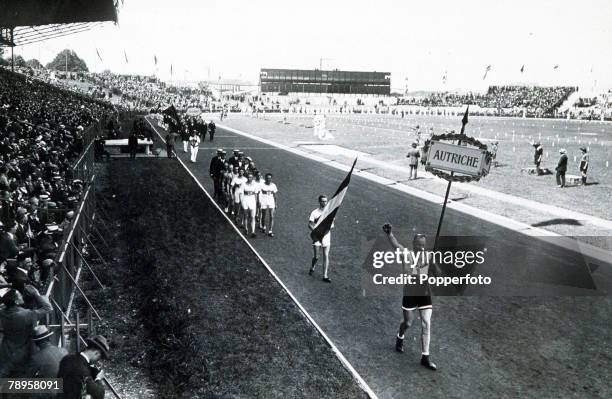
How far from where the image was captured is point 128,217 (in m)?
15.4

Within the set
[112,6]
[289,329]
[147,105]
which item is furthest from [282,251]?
[147,105]

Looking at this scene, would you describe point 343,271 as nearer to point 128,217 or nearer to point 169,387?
point 169,387

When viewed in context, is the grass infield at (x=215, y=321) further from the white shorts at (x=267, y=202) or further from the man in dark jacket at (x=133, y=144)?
the man in dark jacket at (x=133, y=144)

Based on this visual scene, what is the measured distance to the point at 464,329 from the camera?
862 centimetres

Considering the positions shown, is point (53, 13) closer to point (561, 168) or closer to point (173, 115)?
point (173, 115)

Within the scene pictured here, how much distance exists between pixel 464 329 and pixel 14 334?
6373 millimetres

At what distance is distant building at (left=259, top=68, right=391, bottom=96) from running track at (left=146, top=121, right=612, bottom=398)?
332 ft

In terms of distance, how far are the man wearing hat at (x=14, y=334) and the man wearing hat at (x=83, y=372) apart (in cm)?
123

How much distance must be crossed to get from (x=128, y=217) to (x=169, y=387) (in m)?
9.49

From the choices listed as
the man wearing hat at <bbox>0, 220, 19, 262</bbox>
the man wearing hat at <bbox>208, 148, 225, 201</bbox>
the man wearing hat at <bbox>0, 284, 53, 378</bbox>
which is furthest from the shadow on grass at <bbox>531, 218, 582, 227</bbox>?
the man wearing hat at <bbox>0, 284, 53, 378</bbox>

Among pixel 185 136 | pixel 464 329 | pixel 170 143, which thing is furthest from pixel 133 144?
pixel 464 329

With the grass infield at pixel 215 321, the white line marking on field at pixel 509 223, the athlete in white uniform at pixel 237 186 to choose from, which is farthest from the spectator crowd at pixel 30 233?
the white line marking on field at pixel 509 223

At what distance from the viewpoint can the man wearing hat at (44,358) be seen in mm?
4855

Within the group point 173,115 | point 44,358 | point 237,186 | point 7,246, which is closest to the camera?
point 44,358
